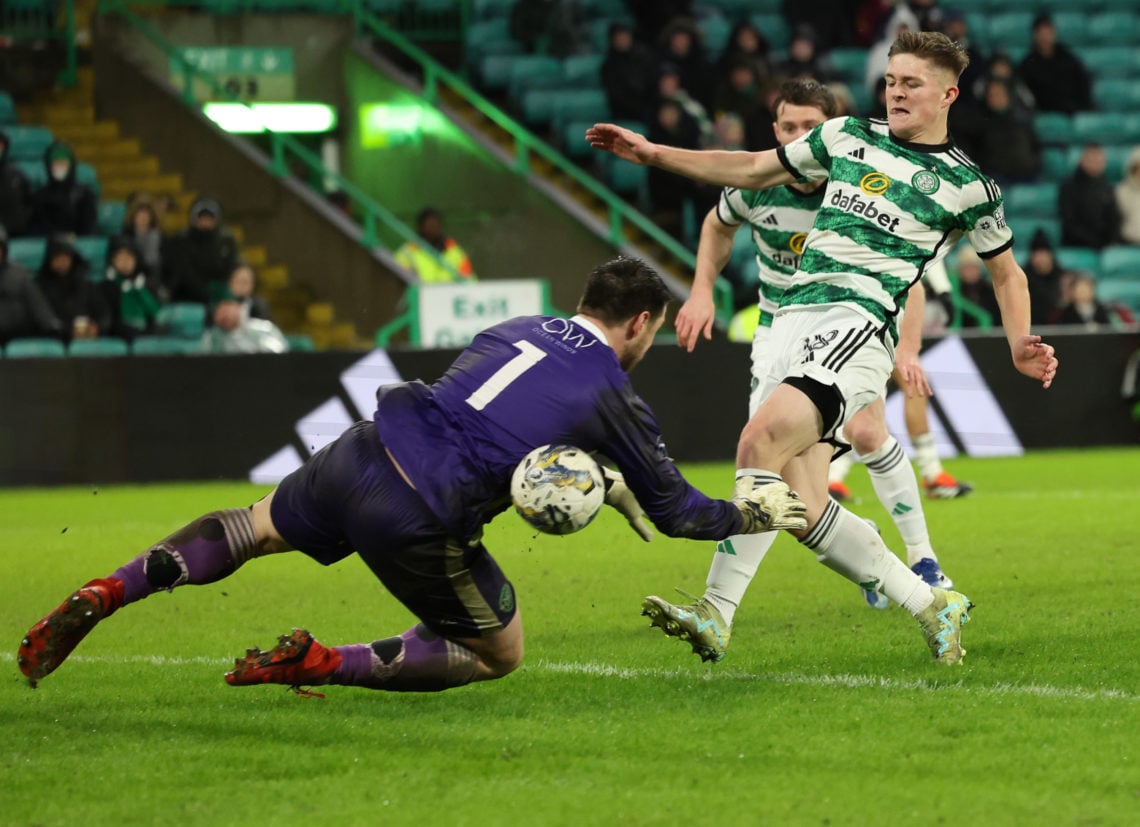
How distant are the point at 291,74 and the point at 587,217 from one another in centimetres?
394

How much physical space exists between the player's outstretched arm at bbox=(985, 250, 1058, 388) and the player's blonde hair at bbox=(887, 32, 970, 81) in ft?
2.38

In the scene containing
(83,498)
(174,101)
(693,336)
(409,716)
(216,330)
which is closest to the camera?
(409,716)

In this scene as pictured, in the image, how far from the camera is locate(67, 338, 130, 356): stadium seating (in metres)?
15.9

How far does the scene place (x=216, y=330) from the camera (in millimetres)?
16359

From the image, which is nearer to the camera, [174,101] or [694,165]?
[694,165]

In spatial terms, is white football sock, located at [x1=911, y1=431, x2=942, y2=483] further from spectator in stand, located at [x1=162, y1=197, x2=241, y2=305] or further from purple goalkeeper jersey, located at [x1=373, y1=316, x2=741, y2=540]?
purple goalkeeper jersey, located at [x1=373, y1=316, x2=741, y2=540]

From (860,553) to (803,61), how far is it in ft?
49.0

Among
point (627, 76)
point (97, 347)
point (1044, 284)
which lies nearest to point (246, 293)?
point (97, 347)

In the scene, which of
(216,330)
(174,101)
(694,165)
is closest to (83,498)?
(216,330)

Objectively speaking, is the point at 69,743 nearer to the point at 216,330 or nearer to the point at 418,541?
the point at 418,541

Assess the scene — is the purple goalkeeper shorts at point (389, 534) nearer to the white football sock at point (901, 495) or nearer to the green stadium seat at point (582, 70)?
the white football sock at point (901, 495)

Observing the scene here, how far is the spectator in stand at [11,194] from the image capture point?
17.5 metres

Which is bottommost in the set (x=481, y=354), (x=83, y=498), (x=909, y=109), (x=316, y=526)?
(x=83, y=498)

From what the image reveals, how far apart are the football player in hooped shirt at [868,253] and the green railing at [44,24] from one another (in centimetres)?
1592
